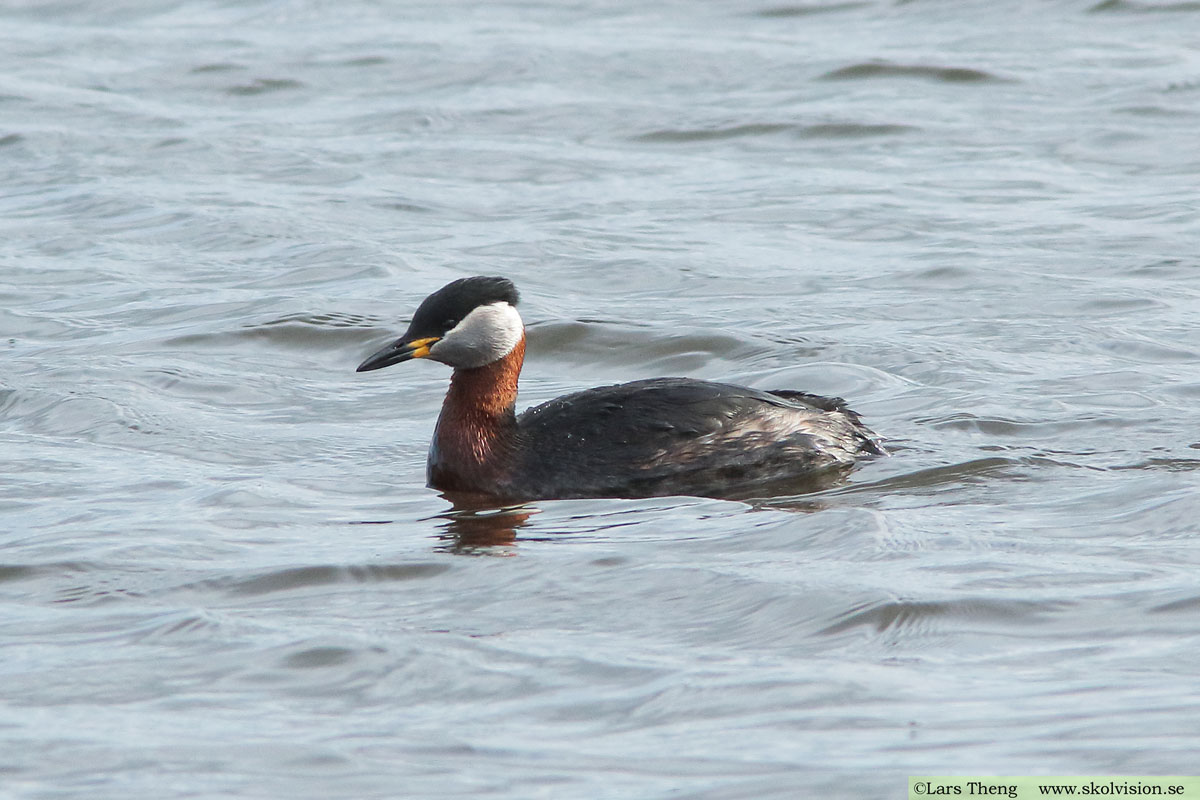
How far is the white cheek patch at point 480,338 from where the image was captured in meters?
8.81

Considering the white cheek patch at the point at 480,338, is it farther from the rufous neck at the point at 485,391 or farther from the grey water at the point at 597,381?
the grey water at the point at 597,381

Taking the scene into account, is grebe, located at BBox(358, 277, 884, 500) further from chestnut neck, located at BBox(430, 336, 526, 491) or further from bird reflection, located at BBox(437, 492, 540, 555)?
bird reflection, located at BBox(437, 492, 540, 555)

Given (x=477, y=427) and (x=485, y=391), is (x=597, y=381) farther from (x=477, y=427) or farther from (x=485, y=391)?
(x=477, y=427)

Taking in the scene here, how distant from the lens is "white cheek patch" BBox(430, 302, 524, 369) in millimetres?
8812

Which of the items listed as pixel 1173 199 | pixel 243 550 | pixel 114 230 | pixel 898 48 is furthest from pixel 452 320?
pixel 898 48

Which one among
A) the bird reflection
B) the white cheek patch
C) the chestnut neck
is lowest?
the bird reflection

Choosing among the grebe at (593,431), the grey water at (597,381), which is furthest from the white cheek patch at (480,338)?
the grey water at (597,381)

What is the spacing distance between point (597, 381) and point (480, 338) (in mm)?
2028

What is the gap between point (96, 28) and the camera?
20.8m

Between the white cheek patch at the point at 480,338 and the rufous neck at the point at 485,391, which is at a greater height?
the white cheek patch at the point at 480,338

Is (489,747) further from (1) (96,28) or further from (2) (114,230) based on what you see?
(1) (96,28)

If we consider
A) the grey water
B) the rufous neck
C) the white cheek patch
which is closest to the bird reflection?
the grey water

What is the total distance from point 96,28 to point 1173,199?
12.1 m

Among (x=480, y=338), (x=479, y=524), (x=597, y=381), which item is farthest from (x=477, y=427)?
(x=597, y=381)
